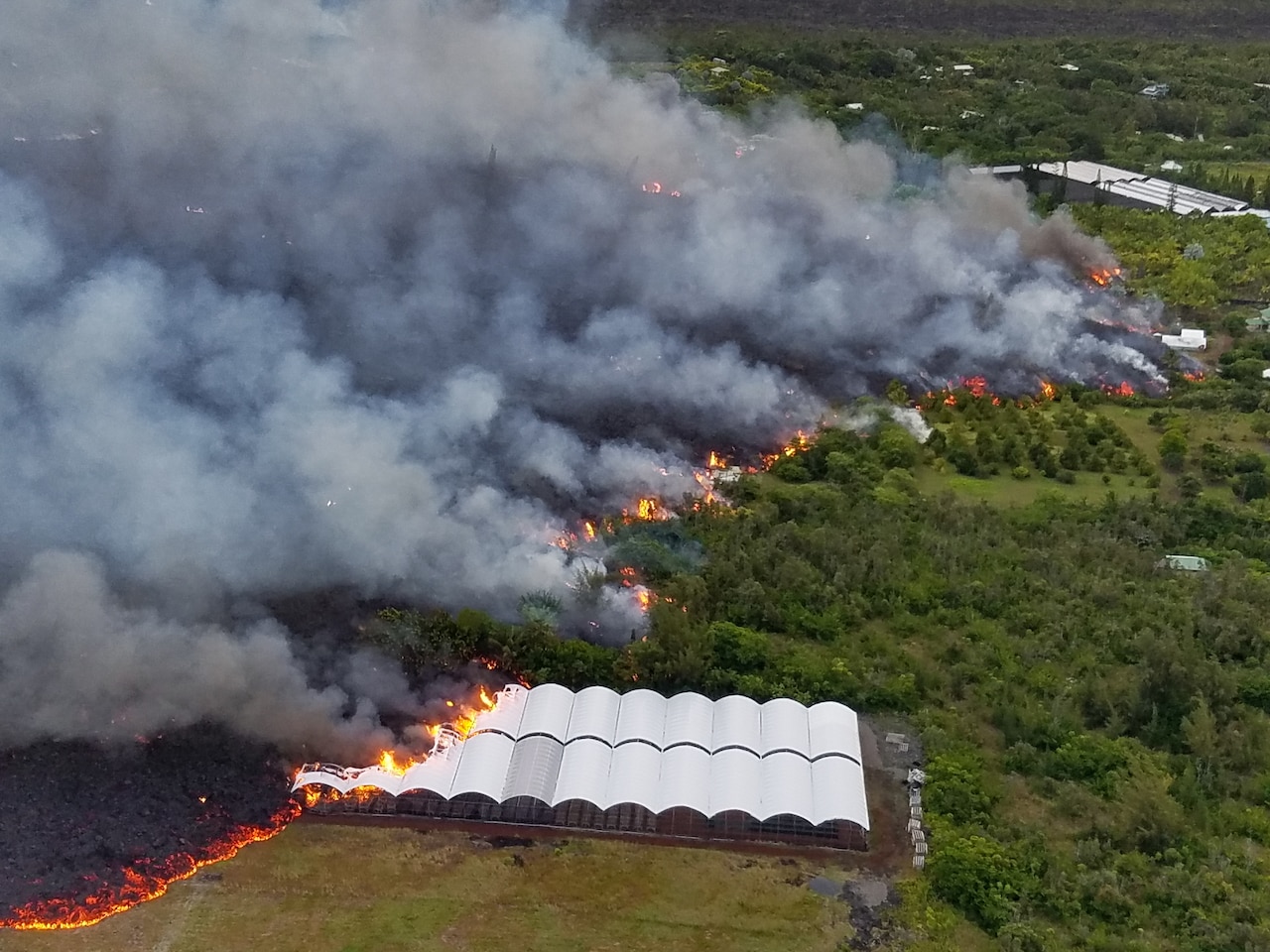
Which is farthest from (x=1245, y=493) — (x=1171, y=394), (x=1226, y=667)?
(x=1226, y=667)

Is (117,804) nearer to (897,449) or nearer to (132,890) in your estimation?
(132,890)

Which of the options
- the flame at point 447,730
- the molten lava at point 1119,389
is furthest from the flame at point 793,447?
the flame at point 447,730

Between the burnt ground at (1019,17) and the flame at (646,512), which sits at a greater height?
the burnt ground at (1019,17)

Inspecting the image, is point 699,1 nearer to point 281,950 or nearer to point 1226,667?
point 1226,667

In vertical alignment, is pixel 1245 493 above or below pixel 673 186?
below

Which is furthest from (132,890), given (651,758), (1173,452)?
(1173,452)

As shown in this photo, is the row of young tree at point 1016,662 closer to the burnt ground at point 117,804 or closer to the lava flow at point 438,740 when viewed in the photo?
the lava flow at point 438,740
